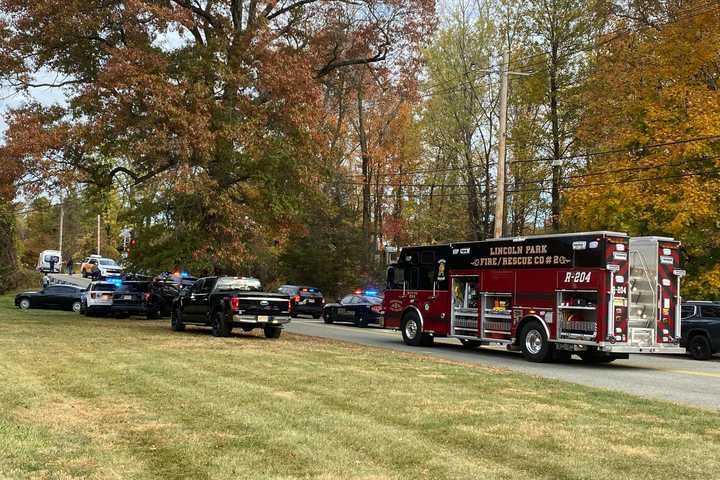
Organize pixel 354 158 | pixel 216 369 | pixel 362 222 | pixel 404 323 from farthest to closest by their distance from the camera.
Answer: pixel 354 158
pixel 362 222
pixel 404 323
pixel 216 369

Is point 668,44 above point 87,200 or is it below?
above

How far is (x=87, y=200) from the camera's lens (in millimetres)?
30875

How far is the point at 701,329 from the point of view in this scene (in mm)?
22438

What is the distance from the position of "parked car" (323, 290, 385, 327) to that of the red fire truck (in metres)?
12.0

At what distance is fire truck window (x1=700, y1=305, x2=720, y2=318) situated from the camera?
22.7m

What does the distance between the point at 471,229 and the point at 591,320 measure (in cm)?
3050

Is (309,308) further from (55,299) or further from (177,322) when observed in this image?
(177,322)


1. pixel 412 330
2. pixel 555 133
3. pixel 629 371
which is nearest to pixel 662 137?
pixel 555 133

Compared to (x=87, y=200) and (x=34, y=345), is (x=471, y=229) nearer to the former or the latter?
(x=87, y=200)

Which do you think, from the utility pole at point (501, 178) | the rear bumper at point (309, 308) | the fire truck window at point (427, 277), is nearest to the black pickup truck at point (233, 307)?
the fire truck window at point (427, 277)

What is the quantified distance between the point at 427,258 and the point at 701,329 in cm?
807

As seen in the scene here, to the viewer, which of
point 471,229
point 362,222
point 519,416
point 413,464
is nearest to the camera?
point 413,464

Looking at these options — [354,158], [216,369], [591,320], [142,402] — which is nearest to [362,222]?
[354,158]

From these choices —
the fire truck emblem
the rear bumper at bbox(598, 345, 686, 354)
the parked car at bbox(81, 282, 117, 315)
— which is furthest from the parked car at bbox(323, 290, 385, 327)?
the rear bumper at bbox(598, 345, 686, 354)
